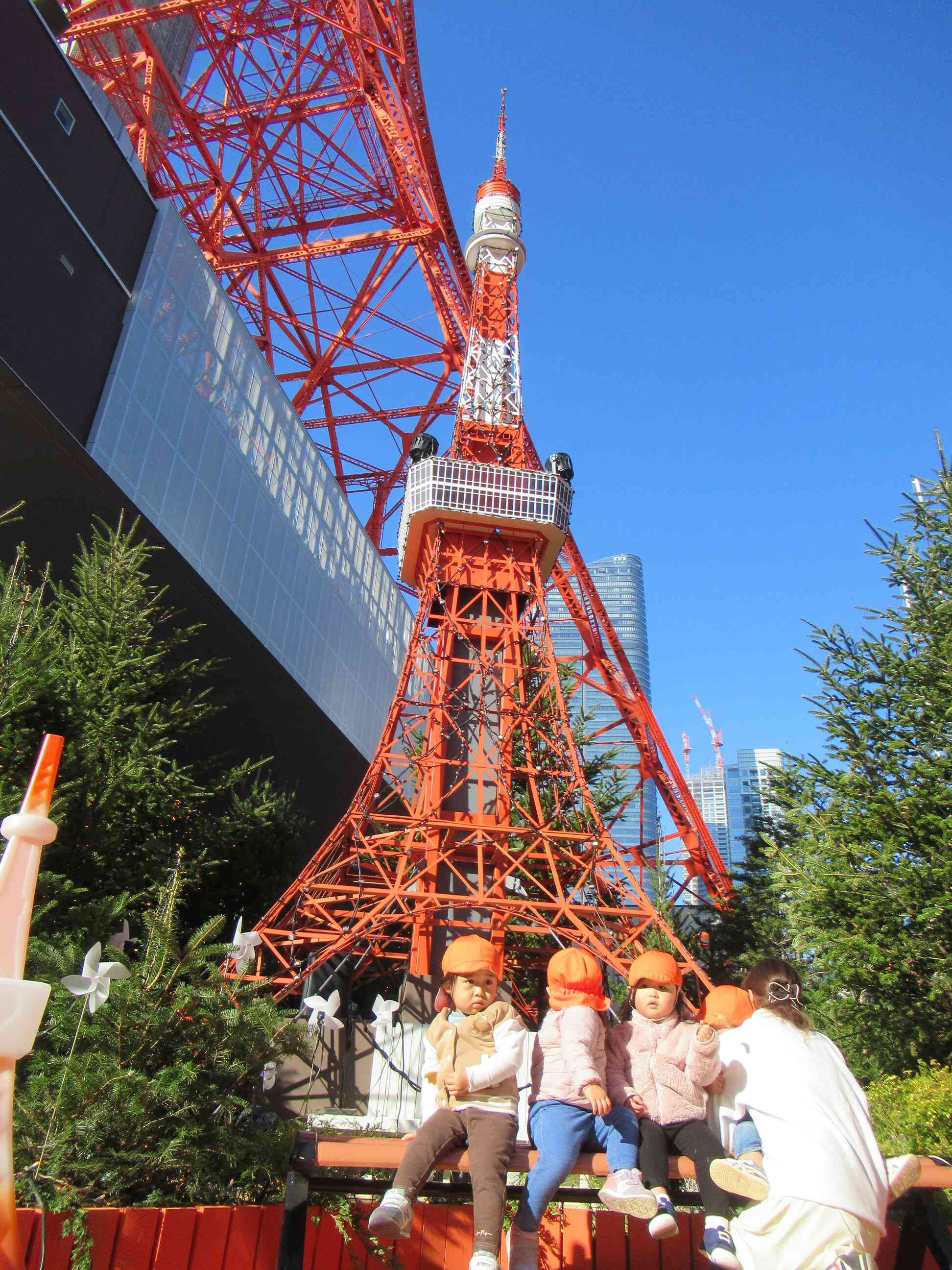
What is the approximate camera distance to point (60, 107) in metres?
17.0

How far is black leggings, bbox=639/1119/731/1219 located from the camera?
13.6ft

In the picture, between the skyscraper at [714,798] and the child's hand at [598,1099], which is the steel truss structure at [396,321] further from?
the skyscraper at [714,798]

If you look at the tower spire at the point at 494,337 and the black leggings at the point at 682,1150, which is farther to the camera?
the tower spire at the point at 494,337

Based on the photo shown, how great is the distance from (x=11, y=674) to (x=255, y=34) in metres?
23.6

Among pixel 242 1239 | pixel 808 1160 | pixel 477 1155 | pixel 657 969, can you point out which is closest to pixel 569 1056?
pixel 477 1155

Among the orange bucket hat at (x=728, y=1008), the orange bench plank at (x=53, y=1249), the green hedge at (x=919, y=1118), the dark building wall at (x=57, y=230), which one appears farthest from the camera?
the dark building wall at (x=57, y=230)

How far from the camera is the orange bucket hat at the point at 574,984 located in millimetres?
4547

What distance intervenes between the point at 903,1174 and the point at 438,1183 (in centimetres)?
202

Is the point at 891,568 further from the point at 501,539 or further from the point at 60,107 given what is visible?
the point at 60,107

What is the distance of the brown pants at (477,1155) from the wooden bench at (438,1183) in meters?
0.08

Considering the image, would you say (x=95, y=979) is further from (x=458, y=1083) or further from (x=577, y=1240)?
(x=577, y=1240)

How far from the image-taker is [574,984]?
15.0ft

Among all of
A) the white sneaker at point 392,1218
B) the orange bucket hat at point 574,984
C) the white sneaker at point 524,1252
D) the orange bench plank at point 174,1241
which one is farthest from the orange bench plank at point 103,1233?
the orange bucket hat at point 574,984

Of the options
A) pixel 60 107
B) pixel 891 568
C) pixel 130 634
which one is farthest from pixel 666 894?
pixel 60 107
